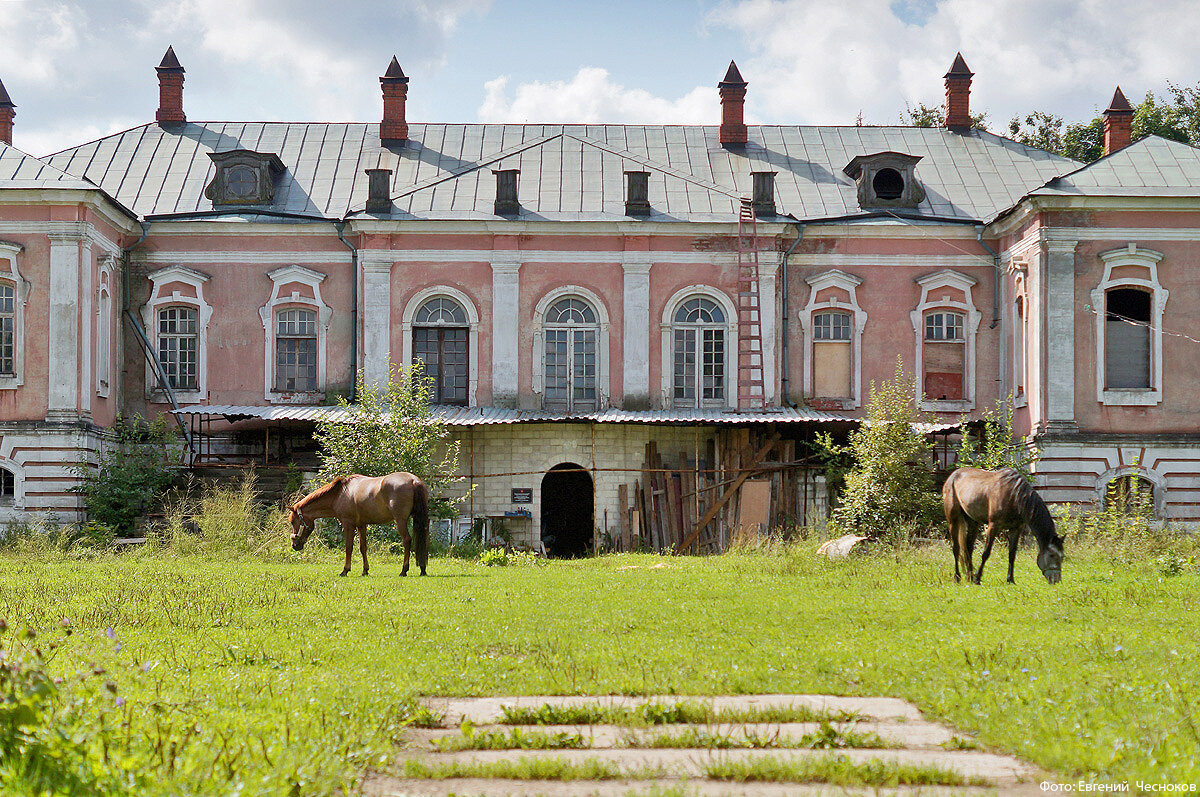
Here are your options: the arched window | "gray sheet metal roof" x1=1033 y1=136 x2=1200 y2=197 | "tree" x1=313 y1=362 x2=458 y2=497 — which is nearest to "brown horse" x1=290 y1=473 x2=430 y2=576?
"tree" x1=313 y1=362 x2=458 y2=497

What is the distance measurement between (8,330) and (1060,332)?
806 inches

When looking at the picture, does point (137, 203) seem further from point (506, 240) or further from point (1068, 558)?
point (1068, 558)

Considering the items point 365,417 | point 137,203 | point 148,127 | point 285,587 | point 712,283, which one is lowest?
point 285,587

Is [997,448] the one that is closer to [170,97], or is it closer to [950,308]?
[950,308]

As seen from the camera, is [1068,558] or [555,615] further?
[1068,558]

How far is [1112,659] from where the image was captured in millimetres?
8094

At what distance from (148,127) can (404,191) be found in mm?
8068

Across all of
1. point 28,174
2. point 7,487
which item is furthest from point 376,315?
point 7,487

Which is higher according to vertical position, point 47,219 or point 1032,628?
point 47,219

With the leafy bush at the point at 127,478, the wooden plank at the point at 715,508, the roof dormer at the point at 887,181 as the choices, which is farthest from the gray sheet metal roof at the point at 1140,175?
the leafy bush at the point at 127,478

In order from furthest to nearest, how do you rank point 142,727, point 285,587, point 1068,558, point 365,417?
point 365,417, point 1068,558, point 285,587, point 142,727

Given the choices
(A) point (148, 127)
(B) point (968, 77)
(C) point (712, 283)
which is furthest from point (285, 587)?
(B) point (968, 77)

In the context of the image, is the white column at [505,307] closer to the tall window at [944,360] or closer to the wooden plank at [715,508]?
the wooden plank at [715,508]

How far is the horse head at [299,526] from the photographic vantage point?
1778cm
